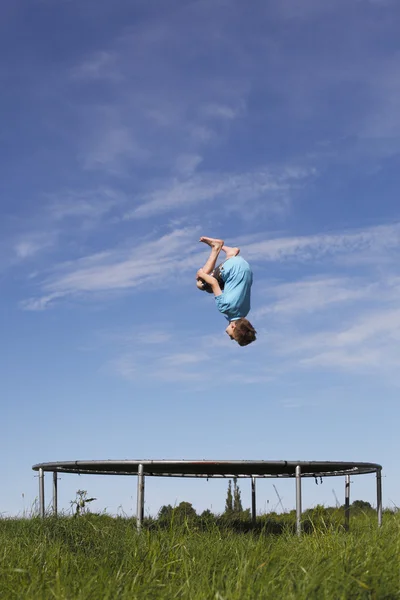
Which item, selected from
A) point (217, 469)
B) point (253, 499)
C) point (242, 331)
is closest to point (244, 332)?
point (242, 331)

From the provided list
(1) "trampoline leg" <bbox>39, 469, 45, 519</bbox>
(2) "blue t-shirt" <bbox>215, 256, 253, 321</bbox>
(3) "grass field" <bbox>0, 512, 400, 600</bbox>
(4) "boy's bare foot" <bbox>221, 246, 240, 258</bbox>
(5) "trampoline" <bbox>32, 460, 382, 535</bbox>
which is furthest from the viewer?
(1) "trampoline leg" <bbox>39, 469, 45, 519</bbox>

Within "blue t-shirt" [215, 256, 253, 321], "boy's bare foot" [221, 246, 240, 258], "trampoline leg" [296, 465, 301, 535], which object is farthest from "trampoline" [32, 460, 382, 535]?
"boy's bare foot" [221, 246, 240, 258]

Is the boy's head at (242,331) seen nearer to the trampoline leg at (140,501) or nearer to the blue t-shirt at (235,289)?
the blue t-shirt at (235,289)

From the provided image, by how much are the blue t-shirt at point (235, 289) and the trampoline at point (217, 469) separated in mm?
1572

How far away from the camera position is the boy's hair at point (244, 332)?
737 centimetres

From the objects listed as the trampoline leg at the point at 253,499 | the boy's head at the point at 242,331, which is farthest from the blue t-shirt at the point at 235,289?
the trampoline leg at the point at 253,499

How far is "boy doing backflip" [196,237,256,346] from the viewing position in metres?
7.35

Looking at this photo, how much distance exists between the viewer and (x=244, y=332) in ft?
24.2

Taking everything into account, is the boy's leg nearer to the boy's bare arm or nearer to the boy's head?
the boy's bare arm

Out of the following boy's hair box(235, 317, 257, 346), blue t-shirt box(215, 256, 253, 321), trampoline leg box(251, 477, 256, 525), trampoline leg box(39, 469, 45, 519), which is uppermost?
blue t-shirt box(215, 256, 253, 321)

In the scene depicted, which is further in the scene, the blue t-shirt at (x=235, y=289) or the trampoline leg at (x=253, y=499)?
the trampoline leg at (x=253, y=499)

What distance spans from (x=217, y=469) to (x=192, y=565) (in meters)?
3.49

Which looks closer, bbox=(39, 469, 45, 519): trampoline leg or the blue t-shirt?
the blue t-shirt

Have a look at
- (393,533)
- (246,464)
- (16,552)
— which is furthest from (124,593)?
(246,464)
